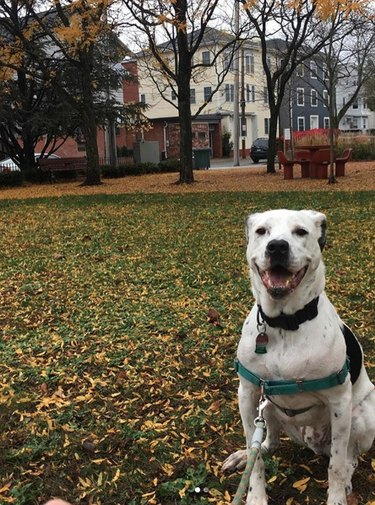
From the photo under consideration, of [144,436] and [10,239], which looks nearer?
[144,436]

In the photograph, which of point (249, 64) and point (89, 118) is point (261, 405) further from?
point (249, 64)

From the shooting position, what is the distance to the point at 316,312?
2.56 metres

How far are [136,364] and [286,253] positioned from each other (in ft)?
7.63

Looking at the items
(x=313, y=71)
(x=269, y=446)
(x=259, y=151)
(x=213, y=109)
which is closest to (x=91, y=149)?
(x=313, y=71)

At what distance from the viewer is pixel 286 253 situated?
7.91 ft

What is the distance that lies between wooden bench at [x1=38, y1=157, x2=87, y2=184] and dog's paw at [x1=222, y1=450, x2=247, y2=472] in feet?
83.1

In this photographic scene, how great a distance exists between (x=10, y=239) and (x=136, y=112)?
66.4ft

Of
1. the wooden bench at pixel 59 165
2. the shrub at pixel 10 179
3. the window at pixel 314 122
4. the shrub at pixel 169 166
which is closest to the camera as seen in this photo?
the shrub at pixel 10 179

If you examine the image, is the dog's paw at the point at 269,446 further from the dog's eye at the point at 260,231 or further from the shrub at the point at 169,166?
the shrub at the point at 169,166

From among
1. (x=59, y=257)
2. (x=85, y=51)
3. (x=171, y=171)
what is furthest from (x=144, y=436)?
(x=171, y=171)

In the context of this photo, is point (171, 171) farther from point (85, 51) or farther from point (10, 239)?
point (10, 239)

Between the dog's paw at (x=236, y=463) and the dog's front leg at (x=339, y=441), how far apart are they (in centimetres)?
52

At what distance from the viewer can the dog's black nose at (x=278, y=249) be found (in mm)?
2406

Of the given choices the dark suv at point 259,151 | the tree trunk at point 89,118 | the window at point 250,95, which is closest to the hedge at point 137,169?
the tree trunk at point 89,118
